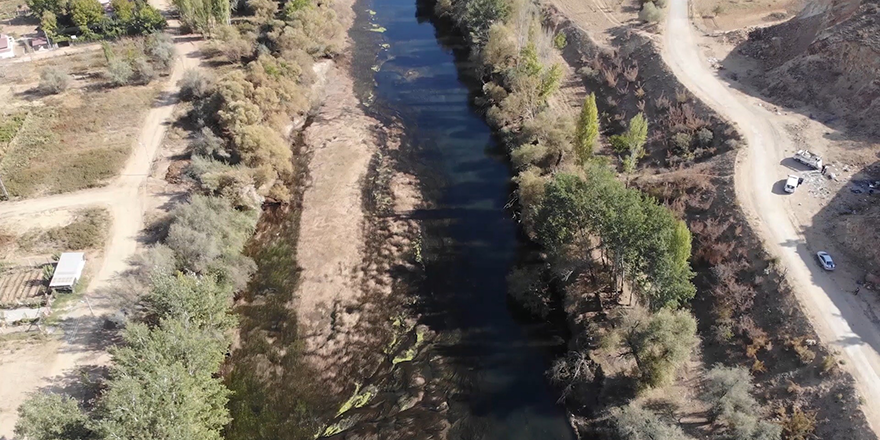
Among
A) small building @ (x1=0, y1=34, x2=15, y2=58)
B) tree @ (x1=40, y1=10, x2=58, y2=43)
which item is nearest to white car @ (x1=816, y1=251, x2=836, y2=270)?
tree @ (x1=40, y1=10, x2=58, y2=43)

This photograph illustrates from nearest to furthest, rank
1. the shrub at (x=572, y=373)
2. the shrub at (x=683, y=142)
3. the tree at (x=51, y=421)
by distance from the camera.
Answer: the tree at (x=51, y=421), the shrub at (x=572, y=373), the shrub at (x=683, y=142)

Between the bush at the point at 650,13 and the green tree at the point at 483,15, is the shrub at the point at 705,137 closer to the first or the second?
the bush at the point at 650,13

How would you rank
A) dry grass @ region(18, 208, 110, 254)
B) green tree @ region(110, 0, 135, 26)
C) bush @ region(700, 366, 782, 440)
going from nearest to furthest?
1. bush @ region(700, 366, 782, 440)
2. dry grass @ region(18, 208, 110, 254)
3. green tree @ region(110, 0, 135, 26)

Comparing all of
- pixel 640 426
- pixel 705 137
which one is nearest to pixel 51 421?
pixel 640 426

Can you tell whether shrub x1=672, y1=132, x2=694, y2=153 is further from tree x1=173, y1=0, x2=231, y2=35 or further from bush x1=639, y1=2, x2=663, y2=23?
tree x1=173, y1=0, x2=231, y2=35

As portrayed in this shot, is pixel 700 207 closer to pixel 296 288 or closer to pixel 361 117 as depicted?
pixel 296 288

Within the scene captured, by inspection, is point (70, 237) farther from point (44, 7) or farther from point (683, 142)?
point (683, 142)

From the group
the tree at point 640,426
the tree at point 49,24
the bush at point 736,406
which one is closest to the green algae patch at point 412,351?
the tree at point 640,426
